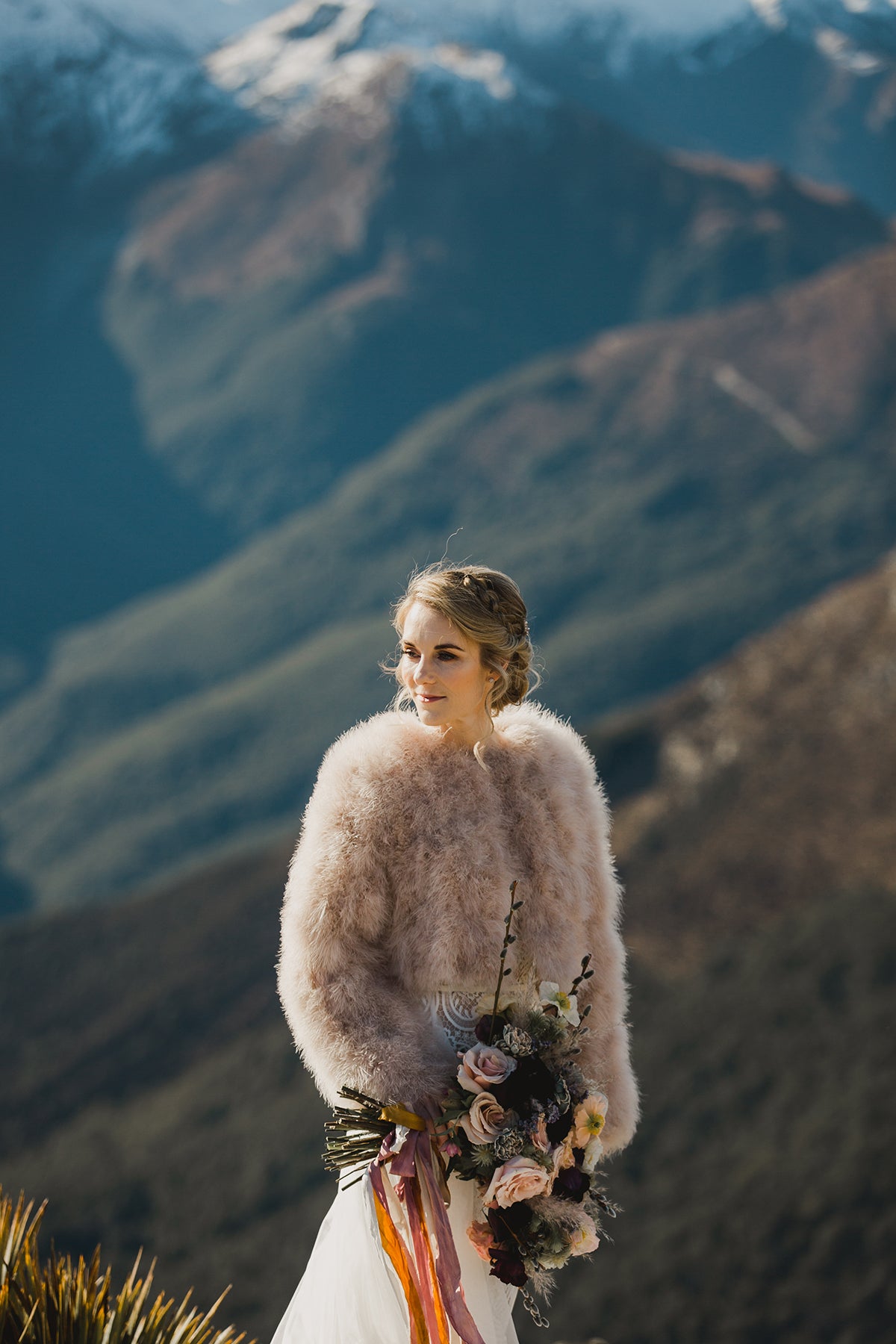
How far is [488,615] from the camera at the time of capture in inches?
122

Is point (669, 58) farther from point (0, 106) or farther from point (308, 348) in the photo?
point (308, 348)

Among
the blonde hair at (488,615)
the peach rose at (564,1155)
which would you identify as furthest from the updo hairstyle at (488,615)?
the peach rose at (564,1155)

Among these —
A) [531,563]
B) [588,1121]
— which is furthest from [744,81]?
[588,1121]

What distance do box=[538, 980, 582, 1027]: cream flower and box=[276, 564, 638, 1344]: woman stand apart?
16 cm

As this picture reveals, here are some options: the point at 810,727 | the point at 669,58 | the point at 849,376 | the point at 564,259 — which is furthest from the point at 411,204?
the point at 810,727

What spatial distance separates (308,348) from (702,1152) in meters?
60.3

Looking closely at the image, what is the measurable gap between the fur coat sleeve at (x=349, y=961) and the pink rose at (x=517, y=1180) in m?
0.22

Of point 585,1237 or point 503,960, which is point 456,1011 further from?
point 585,1237

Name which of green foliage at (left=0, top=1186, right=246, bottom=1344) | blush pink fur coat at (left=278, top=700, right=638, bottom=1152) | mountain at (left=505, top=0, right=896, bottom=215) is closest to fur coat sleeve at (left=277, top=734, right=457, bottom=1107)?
blush pink fur coat at (left=278, top=700, right=638, bottom=1152)

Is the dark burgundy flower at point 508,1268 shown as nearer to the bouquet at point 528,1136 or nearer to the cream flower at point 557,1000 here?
the bouquet at point 528,1136

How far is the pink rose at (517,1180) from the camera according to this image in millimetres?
2748

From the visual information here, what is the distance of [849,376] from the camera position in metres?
48.8

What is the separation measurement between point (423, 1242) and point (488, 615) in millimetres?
1368

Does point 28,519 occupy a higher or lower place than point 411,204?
lower
